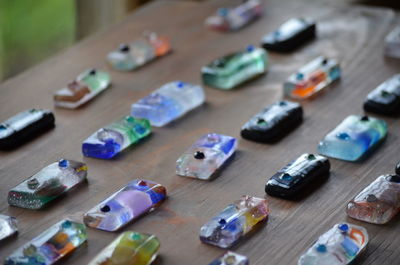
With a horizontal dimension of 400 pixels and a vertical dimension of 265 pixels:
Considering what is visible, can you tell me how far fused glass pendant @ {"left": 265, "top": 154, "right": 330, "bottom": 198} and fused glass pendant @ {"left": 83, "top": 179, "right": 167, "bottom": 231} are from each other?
0.18m

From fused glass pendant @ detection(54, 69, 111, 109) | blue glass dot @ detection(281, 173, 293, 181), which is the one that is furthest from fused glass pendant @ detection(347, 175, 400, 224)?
fused glass pendant @ detection(54, 69, 111, 109)

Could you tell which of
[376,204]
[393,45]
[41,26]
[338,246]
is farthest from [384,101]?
[41,26]

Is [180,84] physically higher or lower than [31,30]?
higher

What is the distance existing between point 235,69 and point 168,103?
0.70 feet

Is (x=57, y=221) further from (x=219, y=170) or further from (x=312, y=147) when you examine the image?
(x=312, y=147)

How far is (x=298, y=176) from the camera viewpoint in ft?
4.86

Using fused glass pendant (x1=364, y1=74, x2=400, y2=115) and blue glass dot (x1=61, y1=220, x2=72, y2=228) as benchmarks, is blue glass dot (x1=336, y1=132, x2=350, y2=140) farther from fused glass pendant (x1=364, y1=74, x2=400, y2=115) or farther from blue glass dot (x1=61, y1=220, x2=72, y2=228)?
blue glass dot (x1=61, y1=220, x2=72, y2=228)

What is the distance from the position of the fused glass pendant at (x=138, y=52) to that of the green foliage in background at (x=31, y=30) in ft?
1.84

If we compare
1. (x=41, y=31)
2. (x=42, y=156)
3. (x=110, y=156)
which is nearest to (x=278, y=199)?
(x=110, y=156)

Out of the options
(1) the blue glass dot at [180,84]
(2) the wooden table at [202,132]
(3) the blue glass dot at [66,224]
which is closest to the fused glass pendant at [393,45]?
(2) the wooden table at [202,132]

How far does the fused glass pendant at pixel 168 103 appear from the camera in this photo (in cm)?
174

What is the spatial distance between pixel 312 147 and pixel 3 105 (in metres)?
0.64

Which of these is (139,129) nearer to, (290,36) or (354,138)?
(354,138)

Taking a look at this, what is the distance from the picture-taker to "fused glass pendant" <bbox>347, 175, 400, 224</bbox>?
1.39m
